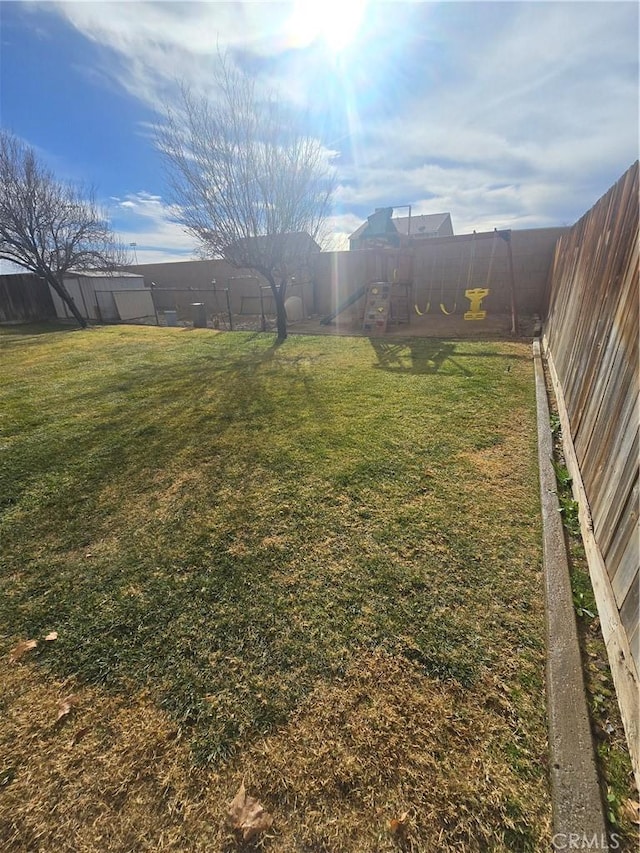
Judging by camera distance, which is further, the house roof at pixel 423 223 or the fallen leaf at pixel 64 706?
→ the house roof at pixel 423 223

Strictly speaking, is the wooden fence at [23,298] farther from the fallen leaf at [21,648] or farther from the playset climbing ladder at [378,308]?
the fallen leaf at [21,648]

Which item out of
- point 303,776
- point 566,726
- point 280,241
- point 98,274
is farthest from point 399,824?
point 98,274

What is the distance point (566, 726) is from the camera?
1.25 m

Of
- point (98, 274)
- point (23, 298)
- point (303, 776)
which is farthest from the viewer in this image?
point (98, 274)

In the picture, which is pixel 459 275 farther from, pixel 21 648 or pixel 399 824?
pixel 21 648

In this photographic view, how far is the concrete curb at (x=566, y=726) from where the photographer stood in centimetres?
103

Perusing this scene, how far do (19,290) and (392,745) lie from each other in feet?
71.2

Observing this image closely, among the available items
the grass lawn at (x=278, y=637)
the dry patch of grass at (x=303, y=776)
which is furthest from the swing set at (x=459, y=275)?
the dry patch of grass at (x=303, y=776)

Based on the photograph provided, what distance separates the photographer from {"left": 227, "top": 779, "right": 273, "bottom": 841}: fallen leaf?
3.46ft

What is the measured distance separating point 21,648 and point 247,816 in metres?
1.30

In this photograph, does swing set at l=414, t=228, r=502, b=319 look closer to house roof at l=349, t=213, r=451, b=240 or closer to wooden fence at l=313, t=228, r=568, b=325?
wooden fence at l=313, t=228, r=568, b=325

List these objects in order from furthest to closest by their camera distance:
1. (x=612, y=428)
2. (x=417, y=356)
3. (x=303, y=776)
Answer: (x=417, y=356)
(x=612, y=428)
(x=303, y=776)

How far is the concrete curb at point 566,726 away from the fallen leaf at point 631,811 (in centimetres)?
7

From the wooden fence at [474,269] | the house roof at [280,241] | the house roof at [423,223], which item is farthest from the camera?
the house roof at [423,223]
